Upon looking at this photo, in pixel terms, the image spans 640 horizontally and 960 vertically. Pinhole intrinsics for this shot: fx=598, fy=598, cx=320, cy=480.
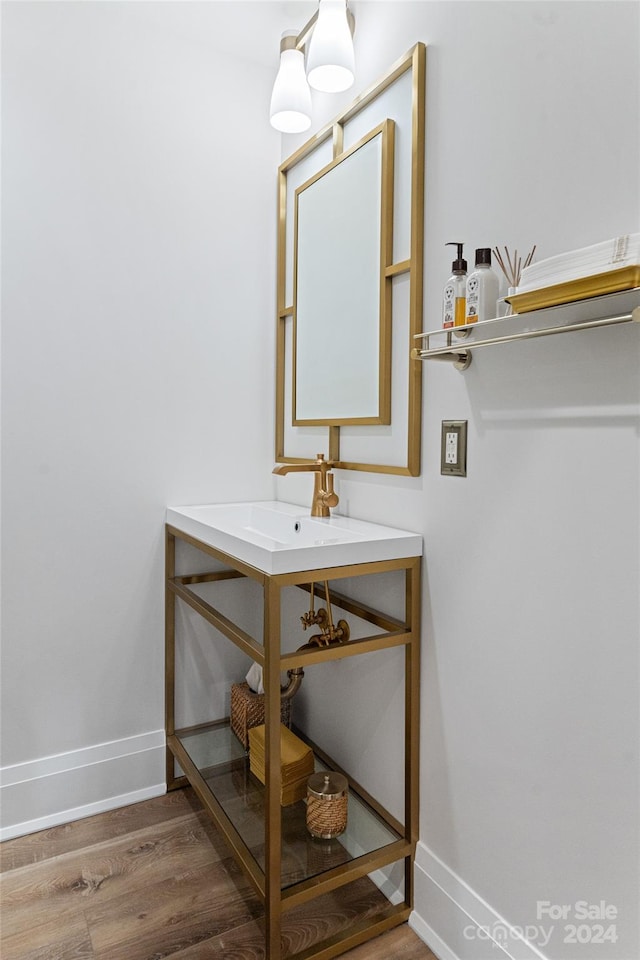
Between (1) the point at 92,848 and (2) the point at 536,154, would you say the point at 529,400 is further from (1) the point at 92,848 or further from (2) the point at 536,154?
(1) the point at 92,848

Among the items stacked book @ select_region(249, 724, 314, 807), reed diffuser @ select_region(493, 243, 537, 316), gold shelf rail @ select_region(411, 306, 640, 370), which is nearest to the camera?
gold shelf rail @ select_region(411, 306, 640, 370)

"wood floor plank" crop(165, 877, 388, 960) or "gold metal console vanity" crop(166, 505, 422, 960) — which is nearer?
"gold metal console vanity" crop(166, 505, 422, 960)

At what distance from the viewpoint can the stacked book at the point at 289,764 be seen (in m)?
1.65

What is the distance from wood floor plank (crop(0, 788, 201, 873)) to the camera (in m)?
1.71

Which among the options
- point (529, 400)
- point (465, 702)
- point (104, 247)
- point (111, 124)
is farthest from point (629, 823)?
point (111, 124)

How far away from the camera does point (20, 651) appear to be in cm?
180

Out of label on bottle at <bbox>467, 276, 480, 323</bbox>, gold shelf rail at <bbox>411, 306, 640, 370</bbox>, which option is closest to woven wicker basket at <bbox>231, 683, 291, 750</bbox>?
gold shelf rail at <bbox>411, 306, 640, 370</bbox>

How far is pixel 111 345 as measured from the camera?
1.89m

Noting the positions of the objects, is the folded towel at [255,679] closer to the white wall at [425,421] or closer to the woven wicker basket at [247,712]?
the woven wicker basket at [247,712]

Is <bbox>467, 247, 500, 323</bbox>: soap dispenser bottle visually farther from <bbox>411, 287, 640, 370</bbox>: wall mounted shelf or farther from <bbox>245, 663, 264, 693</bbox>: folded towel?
<bbox>245, 663, 264, 693</bbox>: folded towel

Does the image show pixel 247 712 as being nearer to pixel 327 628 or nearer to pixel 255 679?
pixel 255 679

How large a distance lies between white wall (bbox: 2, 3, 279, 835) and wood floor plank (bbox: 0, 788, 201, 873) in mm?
43

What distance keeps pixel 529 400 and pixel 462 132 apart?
647 millimetres

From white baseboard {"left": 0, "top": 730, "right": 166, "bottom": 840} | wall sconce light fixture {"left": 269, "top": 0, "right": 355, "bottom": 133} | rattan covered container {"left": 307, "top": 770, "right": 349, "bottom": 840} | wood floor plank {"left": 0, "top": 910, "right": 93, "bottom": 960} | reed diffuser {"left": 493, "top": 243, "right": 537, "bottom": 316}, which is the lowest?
wood floor plank {"left": 0, "top": 910, "right": 93, "bottom": 960}
